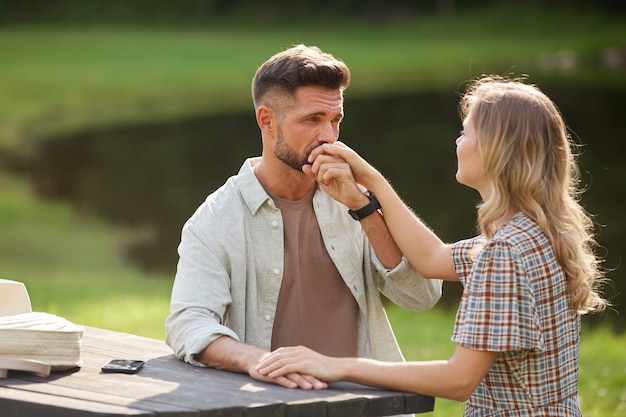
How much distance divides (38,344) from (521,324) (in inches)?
61.5

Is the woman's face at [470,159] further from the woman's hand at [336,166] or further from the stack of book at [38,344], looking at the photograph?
the stack of book at [38,344]

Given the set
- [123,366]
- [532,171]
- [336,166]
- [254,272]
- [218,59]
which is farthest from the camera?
[218,59]

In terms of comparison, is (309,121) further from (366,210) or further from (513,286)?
(513,286)

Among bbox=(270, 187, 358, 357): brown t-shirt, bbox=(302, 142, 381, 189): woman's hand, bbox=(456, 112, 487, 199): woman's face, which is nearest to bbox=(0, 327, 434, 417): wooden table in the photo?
bbox=(270, 187, 358, 357): brown t-shirt

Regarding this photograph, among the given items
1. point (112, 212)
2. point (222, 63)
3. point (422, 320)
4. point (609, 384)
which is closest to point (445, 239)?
point (422, 320)

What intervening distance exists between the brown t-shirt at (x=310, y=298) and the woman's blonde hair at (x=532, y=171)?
3.14 feet

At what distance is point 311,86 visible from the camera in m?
4.03

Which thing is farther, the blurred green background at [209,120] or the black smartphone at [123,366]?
the blurred green background at [209,120]

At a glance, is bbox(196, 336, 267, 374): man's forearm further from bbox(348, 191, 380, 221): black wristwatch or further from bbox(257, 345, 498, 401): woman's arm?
bbox(348, 191, 380, 221): black wristwatch

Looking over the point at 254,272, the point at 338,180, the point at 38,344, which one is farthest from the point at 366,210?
the point at 38,344

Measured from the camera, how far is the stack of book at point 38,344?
345cm

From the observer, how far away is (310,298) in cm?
413

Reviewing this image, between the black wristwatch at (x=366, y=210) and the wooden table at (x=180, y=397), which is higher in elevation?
the black wristwatch at (x=366, y=210)

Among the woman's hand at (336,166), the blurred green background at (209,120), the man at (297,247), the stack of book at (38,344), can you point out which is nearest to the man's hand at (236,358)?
the man at (297,247)
